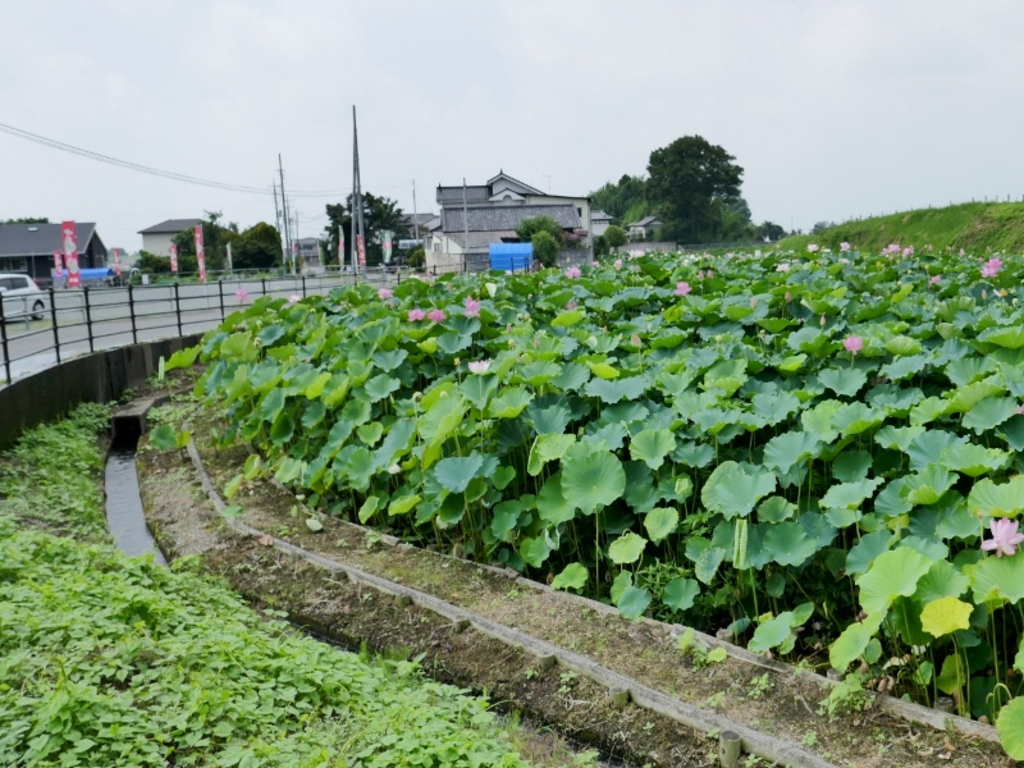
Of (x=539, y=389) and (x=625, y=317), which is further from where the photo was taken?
(x=625, y=317)

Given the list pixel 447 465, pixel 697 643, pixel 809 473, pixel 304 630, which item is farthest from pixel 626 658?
pixel 304 630

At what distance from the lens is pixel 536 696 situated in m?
3.73

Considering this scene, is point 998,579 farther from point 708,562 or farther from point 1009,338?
point 1009,338

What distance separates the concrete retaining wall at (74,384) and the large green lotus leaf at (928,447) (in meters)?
6.41

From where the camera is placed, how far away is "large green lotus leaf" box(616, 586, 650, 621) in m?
3.94

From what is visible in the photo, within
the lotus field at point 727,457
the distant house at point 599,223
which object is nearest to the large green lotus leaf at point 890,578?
the lotus field at point 727,457

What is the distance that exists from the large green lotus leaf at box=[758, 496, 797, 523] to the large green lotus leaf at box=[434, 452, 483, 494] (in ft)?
5.03

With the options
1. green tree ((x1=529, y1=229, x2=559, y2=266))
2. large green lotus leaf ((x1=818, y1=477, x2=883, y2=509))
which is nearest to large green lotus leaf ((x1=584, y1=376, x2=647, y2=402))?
large green lotus leaf ((x1=818, y1=477, x2=883, y2=509))

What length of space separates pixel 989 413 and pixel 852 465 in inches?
23.2

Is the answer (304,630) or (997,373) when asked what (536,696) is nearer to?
(304,630)

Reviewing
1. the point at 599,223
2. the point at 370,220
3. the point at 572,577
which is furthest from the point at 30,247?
the point at 572,577

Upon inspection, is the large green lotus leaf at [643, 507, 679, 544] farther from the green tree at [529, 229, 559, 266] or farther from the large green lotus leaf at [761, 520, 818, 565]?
the green tree at [529, 229, 559, 266]

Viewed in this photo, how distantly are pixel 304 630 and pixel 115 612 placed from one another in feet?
4.72

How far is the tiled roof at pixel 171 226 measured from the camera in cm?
6556
